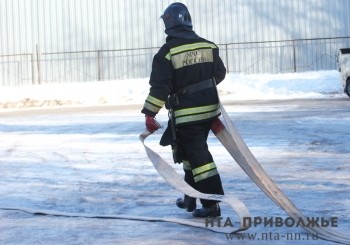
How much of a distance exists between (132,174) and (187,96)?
11.2ft

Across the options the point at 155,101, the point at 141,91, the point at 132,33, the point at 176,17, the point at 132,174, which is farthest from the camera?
the point at 132,33

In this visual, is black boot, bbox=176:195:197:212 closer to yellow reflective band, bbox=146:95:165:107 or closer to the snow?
the snow

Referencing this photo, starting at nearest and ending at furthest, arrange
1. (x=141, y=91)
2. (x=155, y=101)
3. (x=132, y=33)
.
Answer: (x=155, y=101) → (x=141, y=91) → (x=132, y=33)

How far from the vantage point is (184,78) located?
7191 mm

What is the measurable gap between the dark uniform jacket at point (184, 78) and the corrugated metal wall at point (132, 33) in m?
33.1

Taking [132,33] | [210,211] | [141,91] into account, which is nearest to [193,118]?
[210,211]

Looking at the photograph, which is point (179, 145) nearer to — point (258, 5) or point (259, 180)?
point (259, 180)

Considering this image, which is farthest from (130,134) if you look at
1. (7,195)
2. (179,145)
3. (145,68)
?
(145,68)

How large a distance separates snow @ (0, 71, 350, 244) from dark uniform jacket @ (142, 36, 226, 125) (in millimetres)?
945

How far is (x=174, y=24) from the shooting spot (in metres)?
7.23

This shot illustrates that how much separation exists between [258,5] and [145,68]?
5932mm

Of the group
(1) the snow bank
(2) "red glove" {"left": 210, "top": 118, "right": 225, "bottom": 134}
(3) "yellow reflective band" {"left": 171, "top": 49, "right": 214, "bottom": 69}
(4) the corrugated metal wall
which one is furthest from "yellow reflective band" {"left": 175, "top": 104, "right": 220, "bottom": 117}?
(4) the corrugated metal wall

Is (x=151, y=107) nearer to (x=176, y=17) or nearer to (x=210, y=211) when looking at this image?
(x=176, y=17)

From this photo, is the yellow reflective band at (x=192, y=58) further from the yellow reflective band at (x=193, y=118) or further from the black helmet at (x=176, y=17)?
the yellow reflective band at (x=193, y=118)
